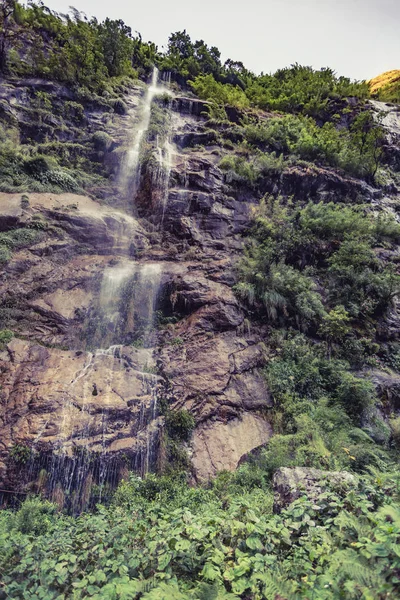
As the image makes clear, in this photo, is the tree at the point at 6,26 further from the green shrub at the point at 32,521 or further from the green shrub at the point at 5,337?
the green shrub at the point at 32,521

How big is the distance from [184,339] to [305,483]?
262 inches

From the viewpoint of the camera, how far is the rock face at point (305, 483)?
4129mm

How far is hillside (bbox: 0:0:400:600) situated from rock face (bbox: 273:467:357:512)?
0.14 ft

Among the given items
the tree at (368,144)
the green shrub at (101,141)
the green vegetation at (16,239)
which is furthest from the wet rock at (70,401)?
the tree at (368,144)

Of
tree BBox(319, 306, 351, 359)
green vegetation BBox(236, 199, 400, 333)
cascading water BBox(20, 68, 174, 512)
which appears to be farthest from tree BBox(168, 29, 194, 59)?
tree BBox(319, 306, 351, 359)

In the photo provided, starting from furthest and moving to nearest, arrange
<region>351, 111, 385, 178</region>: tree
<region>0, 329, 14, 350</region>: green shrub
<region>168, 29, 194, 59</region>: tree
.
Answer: <region>168, 29, 194, 59</region>: tree, <region>351, 111, 385, 178</region>: tree, <region>0, 329, 14, 350</region>: green shrub

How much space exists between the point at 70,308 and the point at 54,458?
4.95 metres

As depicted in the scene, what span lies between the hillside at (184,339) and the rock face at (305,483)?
0.04m

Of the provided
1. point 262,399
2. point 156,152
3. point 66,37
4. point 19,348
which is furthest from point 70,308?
point 66,37

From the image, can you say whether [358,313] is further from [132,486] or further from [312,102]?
[312,102]

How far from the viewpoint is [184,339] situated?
1105 cm

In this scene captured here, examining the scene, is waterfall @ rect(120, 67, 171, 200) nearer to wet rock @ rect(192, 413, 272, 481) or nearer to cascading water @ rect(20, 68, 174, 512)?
cascading water @ rect(20, 68, 174, 512)

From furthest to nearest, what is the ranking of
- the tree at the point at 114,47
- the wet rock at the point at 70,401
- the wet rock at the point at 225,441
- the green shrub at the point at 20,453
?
the tree at the point at 114,47, the wet rock at the point at 225,441, the wet rock at the point at 70,401, the green shrub at the point at 20,453

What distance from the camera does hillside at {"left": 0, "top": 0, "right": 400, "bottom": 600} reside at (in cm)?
318
